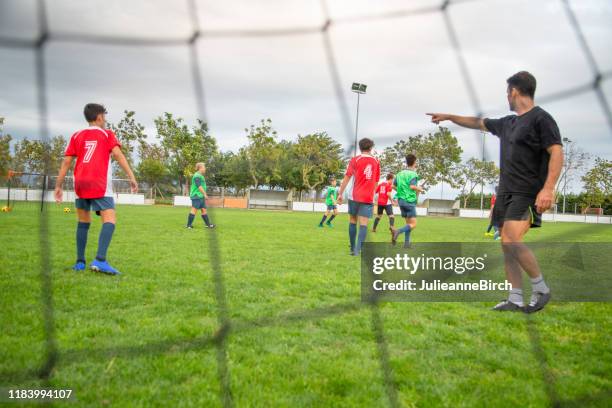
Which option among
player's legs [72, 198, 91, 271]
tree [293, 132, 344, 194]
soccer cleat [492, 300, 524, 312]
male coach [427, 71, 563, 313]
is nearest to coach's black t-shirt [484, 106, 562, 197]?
male coach [427, 71, 563, 313]

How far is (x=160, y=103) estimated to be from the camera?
3.82 metres

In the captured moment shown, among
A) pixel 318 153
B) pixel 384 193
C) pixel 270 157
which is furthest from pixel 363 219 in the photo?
pixel 270 157

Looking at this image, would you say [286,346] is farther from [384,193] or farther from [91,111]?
[384,193]

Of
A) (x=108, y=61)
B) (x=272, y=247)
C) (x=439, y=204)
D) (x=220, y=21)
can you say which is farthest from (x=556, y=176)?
(x=439, y=204)

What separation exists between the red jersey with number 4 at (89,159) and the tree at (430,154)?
5.11m

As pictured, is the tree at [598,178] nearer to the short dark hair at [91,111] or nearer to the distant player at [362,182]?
the distant player at [362,182]

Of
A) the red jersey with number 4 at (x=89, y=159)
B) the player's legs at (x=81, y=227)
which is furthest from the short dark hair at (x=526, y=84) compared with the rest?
the player's legs at (x=81, y=227)

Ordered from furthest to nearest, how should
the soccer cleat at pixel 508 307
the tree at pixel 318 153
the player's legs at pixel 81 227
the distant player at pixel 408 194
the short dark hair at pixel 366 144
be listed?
the tree at pixel 318 153 → the distant player at pixel 408 194 → the short dark hair at pixel 366 144 → the player's legs at pixel 81 227 → the soccer cleat at pixel 508 307

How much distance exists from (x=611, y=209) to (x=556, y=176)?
3340 cm

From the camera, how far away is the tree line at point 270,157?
7305 millimetres

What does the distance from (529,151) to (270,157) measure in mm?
21690

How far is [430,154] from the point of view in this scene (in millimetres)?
15812

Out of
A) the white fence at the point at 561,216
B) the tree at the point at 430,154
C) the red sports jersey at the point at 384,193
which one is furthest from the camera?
the white fence at the point at 561,216

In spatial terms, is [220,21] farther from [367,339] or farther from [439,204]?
[439,204]
